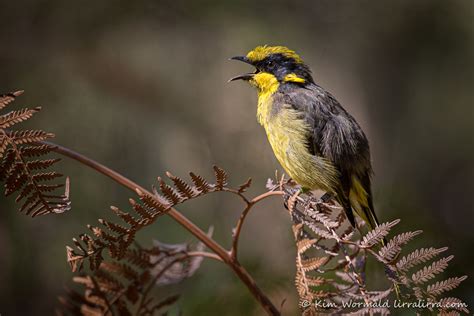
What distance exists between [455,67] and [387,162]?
1.80 meters

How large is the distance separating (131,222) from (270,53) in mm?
2133

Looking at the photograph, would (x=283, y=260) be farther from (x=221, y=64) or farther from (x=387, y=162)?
(x=221, y=64)

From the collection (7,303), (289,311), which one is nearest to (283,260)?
(289,311)

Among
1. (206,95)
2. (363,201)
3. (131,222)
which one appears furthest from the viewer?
(206,95)

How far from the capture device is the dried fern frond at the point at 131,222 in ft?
4.79

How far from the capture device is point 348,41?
28.0ft

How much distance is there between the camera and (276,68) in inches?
134

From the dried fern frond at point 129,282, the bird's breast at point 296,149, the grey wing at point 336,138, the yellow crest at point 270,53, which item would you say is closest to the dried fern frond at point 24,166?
the dried fern frond at point 129,282

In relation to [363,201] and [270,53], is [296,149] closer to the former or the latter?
[363,201]

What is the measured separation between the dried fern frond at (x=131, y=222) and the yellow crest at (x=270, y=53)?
1961 millimetres

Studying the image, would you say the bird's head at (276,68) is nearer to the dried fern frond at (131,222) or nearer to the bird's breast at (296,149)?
the bird's breast at (296,149)

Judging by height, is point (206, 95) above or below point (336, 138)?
above

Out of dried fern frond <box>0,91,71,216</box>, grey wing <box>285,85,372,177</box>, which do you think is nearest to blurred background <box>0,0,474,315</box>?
grey wing <box>285,85,372,177</box>

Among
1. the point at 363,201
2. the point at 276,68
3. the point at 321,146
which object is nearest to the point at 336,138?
the point at 321,146
